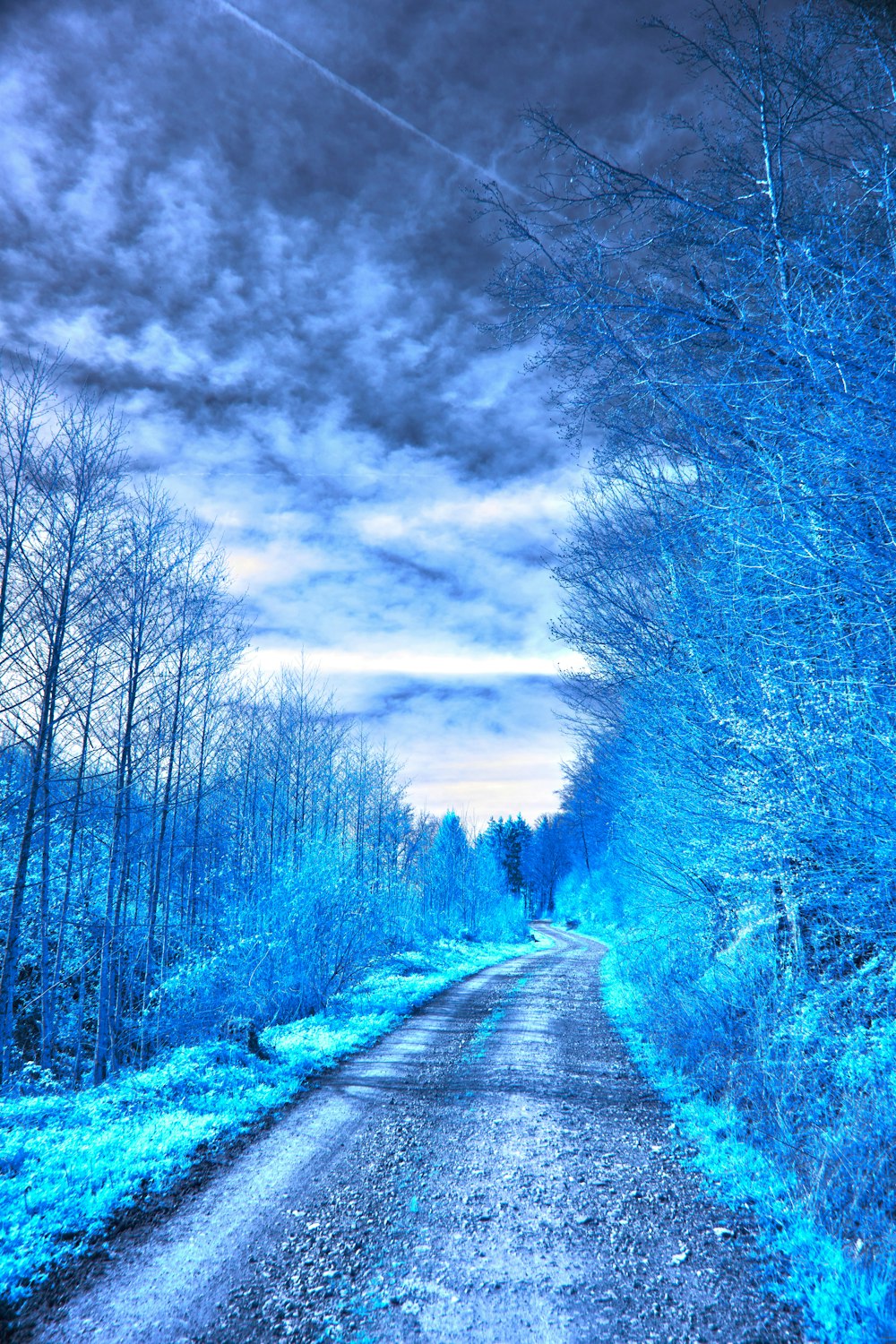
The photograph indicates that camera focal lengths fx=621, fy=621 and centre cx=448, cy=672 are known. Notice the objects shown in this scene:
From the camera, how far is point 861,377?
135 inches

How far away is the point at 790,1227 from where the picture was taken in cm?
418

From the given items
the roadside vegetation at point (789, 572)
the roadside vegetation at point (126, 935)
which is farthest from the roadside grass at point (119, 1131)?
the roadside vegetation at point (789, 572)

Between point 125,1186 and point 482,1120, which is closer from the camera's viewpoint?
point 125,1186

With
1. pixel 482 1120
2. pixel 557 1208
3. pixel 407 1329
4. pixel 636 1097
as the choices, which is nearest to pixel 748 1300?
pixel 557 1208

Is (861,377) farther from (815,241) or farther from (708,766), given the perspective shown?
(708,766)

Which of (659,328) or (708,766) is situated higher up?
(659,328)

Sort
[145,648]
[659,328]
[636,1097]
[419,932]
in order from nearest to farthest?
[659,328], [636,1097], [145,648], [419,932]

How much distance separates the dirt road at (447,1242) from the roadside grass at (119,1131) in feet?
1.32

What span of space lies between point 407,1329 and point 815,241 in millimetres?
6997

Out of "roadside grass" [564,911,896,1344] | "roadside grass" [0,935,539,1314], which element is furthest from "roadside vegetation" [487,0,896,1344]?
"roadside grass" [0,935,539,1314]

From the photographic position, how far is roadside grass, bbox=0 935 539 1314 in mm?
4188

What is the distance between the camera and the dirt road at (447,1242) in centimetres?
339

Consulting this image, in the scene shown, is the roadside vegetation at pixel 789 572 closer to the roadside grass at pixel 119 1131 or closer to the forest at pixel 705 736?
the forest at pixel 705 736

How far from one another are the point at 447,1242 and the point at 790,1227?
91.2 inches
